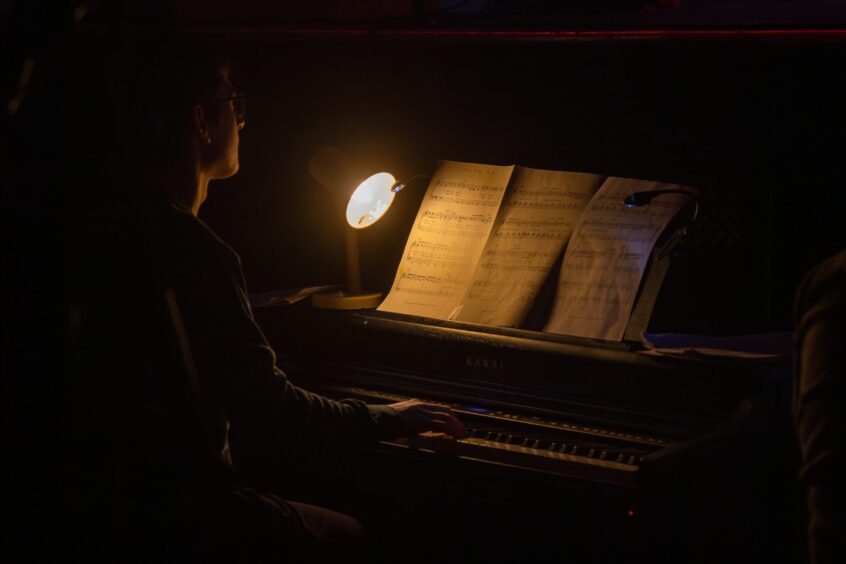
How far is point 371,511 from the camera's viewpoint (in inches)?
100

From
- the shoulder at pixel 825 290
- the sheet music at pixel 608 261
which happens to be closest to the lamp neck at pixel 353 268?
the sheet music at pixel 608 261

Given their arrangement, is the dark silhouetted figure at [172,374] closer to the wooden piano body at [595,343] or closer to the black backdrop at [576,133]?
the wooden piano body at [595,343]

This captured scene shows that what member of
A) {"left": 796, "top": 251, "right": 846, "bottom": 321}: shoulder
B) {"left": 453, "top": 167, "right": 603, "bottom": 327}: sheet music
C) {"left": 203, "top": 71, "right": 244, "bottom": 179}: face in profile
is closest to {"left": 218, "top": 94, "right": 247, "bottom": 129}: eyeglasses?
{"left": 203, "top": 71, "right": 244, "bottom": 179}: face in profile

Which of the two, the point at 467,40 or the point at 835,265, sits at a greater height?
the point at 467,40

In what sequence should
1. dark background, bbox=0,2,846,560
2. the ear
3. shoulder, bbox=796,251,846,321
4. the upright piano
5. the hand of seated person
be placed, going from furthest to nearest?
the ear < the hand of seated person < the upright piano < dark background, bbox=0,2,846,560 < shoulder, bbox=796,251,846,321

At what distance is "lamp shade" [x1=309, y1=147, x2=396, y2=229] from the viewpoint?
2.58 metres

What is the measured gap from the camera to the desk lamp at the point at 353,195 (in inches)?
102

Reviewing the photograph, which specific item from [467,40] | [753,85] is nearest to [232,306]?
[467,40]

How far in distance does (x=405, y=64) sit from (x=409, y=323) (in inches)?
32.3

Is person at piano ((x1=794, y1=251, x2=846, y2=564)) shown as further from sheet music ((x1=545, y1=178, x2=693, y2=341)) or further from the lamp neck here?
the lamp neck

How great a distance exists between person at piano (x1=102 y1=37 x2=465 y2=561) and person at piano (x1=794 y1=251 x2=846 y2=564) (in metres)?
0.95

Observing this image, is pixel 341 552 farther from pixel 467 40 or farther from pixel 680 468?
pixel 467 40

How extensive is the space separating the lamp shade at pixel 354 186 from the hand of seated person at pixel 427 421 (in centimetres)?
61

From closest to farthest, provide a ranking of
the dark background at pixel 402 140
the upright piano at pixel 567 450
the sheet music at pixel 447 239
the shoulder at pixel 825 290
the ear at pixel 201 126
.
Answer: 1. the shoulder at pixel 825 290
2. the dark background at pixel 402 140
3. the upright piano at pixel 567 450
4. the ear at pixel 201 126
5. the sheet music at pixel 447 239
